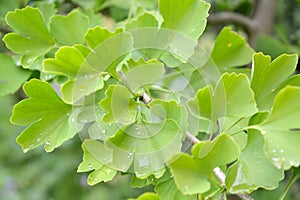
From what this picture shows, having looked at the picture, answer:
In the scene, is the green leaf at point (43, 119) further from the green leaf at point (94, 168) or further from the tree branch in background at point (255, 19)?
the tree branch in background at point (255, 19)

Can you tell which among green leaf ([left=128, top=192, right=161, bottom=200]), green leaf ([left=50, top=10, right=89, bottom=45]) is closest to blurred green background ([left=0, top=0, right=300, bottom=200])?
green leaf ([left=50, top=10, right=89, bottom=45])

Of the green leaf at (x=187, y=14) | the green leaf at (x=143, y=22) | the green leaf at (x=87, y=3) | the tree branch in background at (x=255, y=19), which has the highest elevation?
the green leaf at (x=187, y=14)

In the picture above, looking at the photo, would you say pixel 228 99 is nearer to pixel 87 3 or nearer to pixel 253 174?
pixel 253 174

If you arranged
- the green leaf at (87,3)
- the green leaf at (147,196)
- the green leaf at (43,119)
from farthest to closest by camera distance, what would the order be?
the green leaf at (87,3) < the green leaf at (43,119) < the green leaf at (147,196)

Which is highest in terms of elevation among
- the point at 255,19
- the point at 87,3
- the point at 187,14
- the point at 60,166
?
the point at 187,14

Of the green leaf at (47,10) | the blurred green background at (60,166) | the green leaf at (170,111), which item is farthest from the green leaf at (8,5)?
the green leaf at (170,111)

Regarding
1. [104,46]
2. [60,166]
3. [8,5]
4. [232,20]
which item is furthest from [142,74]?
[60,166]

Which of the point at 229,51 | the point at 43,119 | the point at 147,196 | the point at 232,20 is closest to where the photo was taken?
the point at 147,196

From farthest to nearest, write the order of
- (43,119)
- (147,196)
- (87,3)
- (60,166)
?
(60,166) < (87,3) < (43,119) < (147,196)
